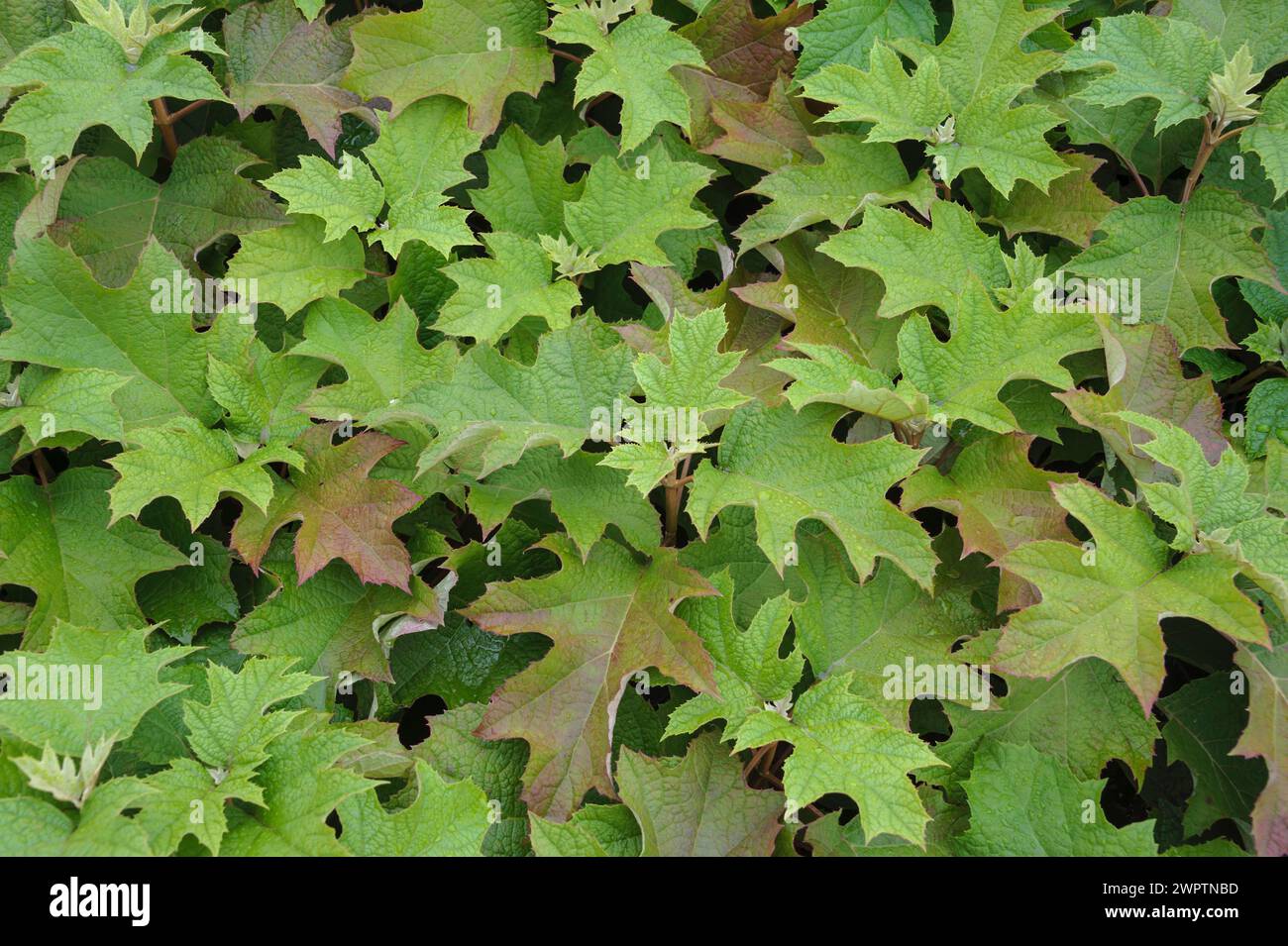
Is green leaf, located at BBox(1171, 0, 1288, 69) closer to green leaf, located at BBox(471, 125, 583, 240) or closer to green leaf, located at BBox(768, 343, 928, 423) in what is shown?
green leaf, located at BBox(768, 343, 928, 423)

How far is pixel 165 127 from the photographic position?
105 inches

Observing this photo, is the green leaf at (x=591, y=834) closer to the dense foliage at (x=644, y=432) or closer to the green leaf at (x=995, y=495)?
the dense foliage at (x=644, y=432)

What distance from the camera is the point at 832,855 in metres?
2.12

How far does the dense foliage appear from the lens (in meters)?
2.06

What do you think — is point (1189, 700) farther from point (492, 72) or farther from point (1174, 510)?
point (492, 72)

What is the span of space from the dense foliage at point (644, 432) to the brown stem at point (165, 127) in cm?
5

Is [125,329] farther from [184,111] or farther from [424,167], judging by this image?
[424,167]

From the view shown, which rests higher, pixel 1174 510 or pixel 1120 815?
pixel 1174 510

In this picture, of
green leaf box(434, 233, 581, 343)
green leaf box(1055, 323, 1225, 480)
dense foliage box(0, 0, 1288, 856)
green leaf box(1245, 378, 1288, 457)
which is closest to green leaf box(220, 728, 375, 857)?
dense foliage box(0, 0, 1288, 856)

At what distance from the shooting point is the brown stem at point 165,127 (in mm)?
2643

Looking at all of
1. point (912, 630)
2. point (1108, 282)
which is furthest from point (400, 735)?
point (1108, 282)

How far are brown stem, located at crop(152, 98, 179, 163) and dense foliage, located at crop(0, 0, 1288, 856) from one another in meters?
0.05

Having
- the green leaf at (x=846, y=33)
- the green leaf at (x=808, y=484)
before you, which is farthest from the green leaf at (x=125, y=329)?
the green leaf at (x=846, y=33)

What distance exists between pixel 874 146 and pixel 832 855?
1582 mm
